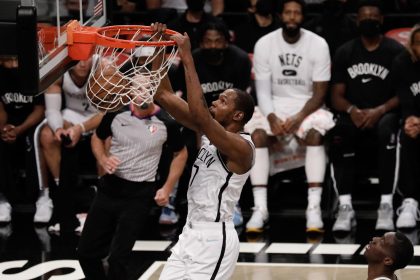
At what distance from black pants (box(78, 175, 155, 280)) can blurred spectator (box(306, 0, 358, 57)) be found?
3.17m

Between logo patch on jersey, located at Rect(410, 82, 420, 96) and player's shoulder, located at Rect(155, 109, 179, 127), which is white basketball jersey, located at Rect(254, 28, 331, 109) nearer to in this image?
A: logo patch on jersey, located at Rect(410, 82, 420, 96)

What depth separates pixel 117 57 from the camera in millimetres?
5152

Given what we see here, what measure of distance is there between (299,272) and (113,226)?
1.48 m

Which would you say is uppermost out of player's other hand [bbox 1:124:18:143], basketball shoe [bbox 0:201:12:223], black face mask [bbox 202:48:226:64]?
black face mask [bbox 202:48:226:64]

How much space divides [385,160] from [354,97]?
2.12ft

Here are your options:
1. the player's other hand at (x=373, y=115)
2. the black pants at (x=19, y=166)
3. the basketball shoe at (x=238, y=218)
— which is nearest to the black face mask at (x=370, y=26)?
the player's other hand at (x=373, y=115)

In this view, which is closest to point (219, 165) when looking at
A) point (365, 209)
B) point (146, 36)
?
point (146, 36)

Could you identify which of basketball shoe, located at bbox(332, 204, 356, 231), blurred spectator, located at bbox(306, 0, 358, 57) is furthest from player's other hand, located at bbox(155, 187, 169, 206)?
blurred spectator, located at bbox(306, 0, 358, 57)

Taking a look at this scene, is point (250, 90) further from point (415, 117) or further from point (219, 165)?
point (219, 165)

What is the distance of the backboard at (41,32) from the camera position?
4625 mm

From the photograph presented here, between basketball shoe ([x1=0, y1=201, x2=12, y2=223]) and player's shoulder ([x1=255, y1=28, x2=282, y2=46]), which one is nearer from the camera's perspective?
basketball shoe ([x1=0, y1=201, x2=12, y2=223])

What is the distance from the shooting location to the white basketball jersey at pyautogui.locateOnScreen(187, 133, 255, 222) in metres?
5.12

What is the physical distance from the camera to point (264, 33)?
903 cm

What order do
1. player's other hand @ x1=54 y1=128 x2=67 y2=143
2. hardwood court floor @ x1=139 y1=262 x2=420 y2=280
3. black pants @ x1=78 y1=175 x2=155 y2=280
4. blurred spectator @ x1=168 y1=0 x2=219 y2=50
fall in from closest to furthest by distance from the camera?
black pants @ x1=78 y1=175 x2=155 y2=280 < hardwood court floor @ x1=139 y1=262 x2=420 y2=280 < player's other hand @ x1=54 y1=128 x2=67 y2=143 < blurred spectator @ x1=168 y1=0 x2=219 y2=50
